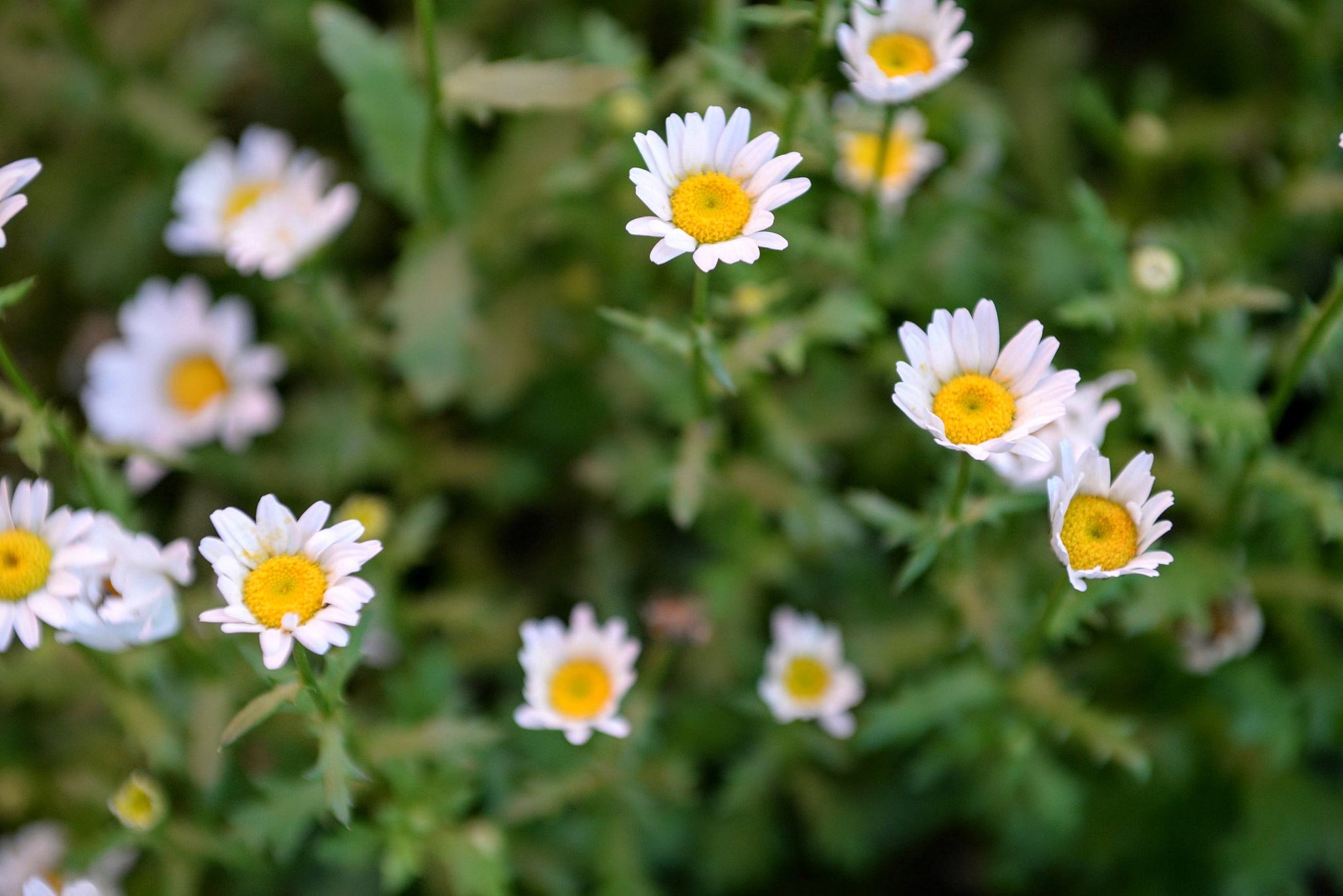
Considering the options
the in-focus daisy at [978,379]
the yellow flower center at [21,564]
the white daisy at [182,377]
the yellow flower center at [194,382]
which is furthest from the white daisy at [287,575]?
the yellow flower center at [194,382]

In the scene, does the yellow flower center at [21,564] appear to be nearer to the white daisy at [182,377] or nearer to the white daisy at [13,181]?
the white daisy at [13,181]

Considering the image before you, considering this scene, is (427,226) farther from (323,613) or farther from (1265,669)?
(1265,669)

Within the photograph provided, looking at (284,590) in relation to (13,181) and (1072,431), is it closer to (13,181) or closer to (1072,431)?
(13,181)

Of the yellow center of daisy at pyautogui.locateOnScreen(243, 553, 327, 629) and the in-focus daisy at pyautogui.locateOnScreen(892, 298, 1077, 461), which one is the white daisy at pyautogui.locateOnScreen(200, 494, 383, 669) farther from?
the in-focus daisy at pyautogui.locateOnScreen(892, 298, 1077, 461)

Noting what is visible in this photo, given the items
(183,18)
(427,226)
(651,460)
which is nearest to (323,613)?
(651,460)

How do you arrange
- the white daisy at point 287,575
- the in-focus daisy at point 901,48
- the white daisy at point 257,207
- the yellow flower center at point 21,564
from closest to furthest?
1. the white daisy at point 287,575
2. the yellow flower center at point 21,564
3. the in-focus daisy at point 901,48
4. the white daisy at point 257,207

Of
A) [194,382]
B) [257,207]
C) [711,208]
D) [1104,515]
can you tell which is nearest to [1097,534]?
[1104,515]
